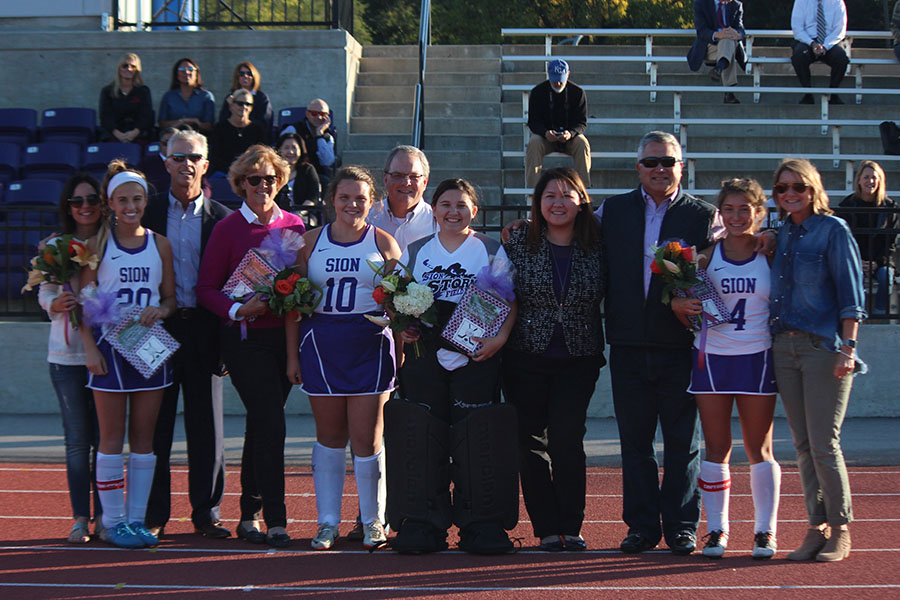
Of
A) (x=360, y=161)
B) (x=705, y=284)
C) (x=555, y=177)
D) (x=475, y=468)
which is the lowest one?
(x=475, y=468)

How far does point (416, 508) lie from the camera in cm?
570

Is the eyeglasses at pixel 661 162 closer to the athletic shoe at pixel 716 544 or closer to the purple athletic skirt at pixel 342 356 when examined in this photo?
the purple athletic skirt at pixel 342 356

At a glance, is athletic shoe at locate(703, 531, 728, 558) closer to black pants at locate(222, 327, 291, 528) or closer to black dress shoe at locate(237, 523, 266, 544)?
black pants at locate(222, 327, 291, 528)

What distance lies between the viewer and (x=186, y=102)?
11.8m

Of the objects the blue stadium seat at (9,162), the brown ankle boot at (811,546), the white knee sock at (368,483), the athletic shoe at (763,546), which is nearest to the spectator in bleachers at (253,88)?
the blue stadium seat at (9,162)

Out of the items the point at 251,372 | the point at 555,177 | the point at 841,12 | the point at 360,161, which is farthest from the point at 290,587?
the point at 841,12

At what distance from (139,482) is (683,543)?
9.88ft

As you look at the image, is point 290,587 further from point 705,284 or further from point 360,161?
point 360,161

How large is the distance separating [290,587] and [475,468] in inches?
46.1

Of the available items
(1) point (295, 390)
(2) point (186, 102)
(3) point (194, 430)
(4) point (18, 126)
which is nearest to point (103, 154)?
(2) point (186, 102)

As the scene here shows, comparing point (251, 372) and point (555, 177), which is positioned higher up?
point (555, 177)

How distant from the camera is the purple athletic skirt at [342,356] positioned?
5.67 metres

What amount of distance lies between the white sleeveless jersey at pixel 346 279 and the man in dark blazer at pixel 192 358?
0.74 m

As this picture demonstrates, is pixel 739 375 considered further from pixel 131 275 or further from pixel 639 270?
pixel 131 275
